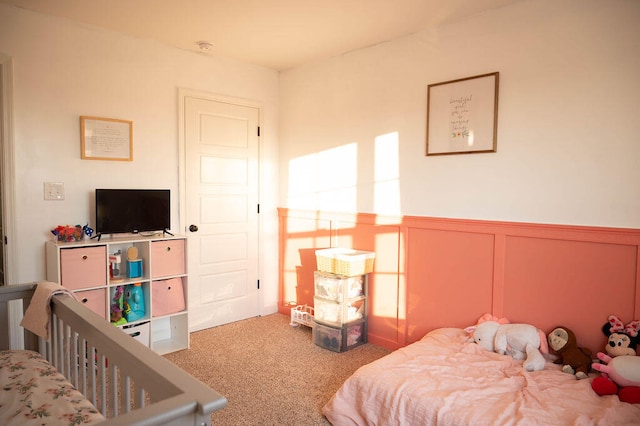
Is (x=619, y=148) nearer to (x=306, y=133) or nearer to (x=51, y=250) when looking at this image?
(x=306, y=133)

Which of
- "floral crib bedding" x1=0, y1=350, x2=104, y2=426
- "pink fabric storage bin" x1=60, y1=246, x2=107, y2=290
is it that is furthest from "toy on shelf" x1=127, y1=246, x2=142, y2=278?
"floral crib bedding" x1=0, y1=350, x2=104, y2=426

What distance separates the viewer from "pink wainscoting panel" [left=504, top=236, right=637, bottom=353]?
2.36m

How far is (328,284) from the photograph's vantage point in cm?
343

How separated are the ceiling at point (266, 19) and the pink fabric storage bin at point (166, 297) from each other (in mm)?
1953

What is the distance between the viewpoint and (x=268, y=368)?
3092 millimetres

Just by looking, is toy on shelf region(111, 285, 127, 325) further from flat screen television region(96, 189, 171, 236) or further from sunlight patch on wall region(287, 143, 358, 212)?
sunlight patch on wall region(287, 143, 358, 212)

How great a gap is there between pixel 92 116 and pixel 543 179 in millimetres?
3199

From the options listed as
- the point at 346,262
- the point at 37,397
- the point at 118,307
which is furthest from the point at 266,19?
the point at 37,397

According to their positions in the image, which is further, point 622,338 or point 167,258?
point 167,258

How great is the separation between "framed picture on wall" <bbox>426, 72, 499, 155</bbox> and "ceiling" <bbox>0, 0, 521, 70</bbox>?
48 cm

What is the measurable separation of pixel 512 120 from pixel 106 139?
295 centimetres

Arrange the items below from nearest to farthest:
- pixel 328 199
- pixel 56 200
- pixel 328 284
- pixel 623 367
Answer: pixel 623 367 < pixel 56 200 < pixel 328 284 < pixel 328 199

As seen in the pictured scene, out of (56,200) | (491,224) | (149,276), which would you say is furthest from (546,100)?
(56,200)

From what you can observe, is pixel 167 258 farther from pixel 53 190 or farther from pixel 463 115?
pixel 463 115
